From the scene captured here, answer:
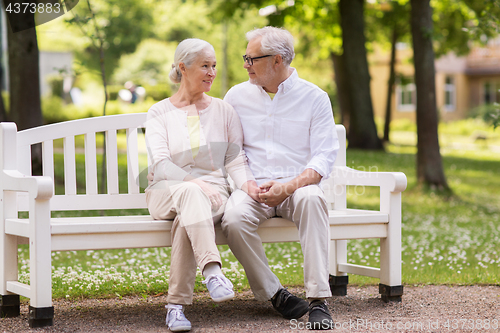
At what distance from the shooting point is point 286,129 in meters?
4.03

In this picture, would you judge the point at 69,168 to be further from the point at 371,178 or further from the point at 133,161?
the point at 371,178

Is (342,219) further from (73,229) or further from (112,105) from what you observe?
(112,105)

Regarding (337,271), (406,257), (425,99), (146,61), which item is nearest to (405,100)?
(146,61)

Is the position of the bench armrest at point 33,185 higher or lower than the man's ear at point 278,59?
lower

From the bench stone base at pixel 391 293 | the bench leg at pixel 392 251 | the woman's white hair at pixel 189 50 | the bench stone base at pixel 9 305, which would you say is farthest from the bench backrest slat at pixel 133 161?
the bench stone base at pixel 391 293

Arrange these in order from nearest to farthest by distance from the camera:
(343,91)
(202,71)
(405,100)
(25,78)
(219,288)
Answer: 1. (219,288)
2. (202,71)
3. (25,78)
4. (343,91)
5. (405,100)

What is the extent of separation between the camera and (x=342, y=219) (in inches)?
153

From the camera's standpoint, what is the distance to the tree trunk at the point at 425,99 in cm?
1016

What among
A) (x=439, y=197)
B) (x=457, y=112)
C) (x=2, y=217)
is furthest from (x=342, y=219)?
(x=457, y=112)

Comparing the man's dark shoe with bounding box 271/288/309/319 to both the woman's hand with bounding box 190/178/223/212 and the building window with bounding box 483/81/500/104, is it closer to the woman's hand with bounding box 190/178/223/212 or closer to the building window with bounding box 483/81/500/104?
the woman's hand with bounding box 190/178/223/212

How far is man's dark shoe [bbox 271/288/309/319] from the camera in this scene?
3.59m

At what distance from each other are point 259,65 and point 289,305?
5.02 ft

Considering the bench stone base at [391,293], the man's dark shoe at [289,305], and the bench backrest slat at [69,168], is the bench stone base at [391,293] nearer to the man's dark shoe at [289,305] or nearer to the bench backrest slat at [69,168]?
Result: the man's dark shoe at [289,305]

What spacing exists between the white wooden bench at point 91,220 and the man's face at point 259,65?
0.84 meters
